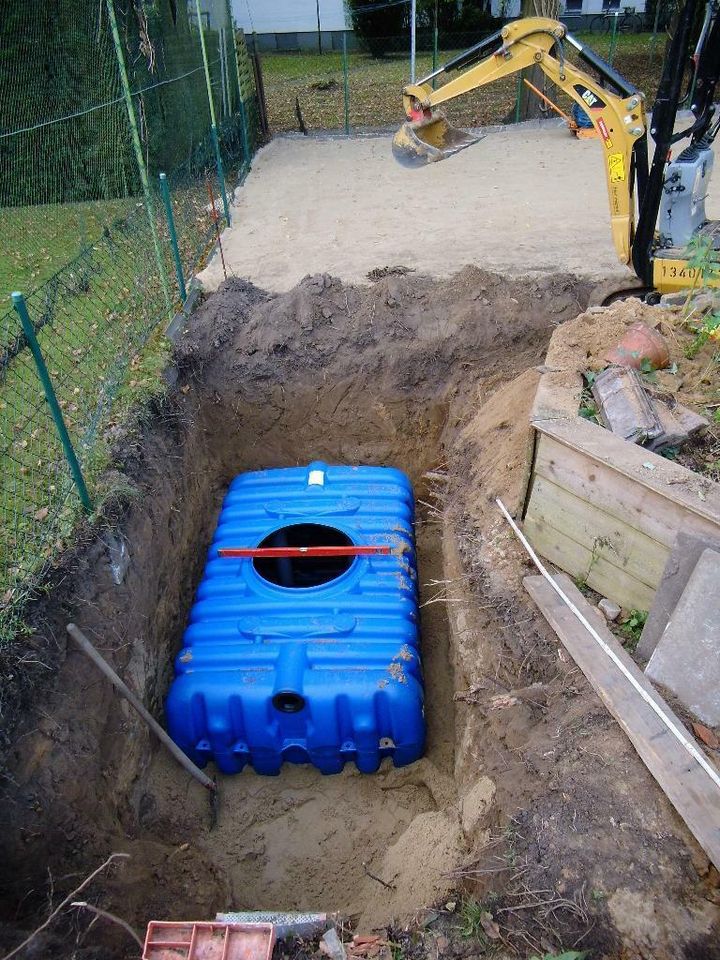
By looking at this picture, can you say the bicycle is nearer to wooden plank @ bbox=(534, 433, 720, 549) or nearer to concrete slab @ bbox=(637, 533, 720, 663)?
wooden plank @ bbox=(534, 433, 720, 549)

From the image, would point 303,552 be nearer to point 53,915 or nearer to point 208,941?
point 208,941

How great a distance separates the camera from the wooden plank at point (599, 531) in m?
3.34

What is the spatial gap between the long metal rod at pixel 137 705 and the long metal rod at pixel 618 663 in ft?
7.88

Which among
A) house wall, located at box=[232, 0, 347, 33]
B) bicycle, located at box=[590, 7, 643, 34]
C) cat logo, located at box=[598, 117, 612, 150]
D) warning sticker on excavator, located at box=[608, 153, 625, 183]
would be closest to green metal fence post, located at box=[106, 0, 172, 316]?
cat logo, located at box=[598, 117, 612, 150]

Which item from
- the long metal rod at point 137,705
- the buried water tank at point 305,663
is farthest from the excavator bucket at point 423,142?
the long metal rod at point 137,705

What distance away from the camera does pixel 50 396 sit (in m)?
3.97

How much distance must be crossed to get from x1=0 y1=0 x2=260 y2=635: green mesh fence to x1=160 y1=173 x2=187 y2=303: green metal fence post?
13 cm

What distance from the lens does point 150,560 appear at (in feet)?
15.3

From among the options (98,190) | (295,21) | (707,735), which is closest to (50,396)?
(707,735)

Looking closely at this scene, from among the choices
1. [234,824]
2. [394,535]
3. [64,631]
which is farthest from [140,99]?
[234,824]

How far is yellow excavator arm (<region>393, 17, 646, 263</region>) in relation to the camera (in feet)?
17.1

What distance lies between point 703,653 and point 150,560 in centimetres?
341

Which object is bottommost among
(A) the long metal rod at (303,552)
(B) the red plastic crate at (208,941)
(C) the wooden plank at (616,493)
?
(A) the long metal rod at (303,552)

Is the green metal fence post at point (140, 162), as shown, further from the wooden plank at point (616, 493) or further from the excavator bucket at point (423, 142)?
the wooden plank at point (616, 493)
